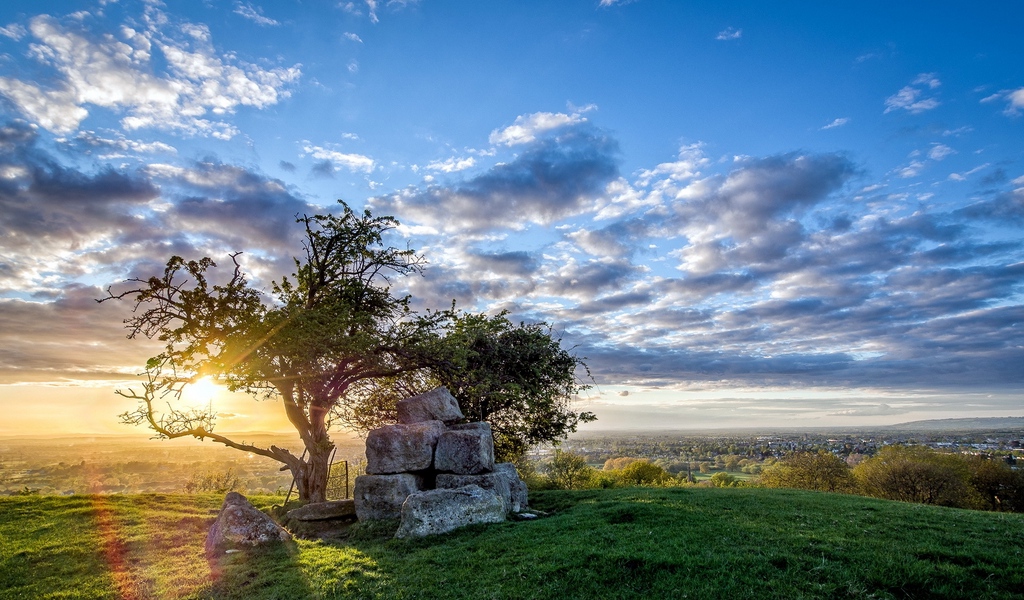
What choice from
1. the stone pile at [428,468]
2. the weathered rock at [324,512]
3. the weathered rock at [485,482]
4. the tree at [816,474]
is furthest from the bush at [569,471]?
the weathered rock at [324,512]

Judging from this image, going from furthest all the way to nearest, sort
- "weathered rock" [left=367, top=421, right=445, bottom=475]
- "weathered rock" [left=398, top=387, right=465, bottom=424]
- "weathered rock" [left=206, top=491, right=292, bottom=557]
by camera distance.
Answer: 1. "weathered rock" [left=398, top=387, right=465, bottom=424]
2. "weathered rock" [left=367, top=421, right=445, bottom=475]
3. "weathered rock" [left=206, top=491, right=292, bottom=557]

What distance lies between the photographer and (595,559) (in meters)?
10.3

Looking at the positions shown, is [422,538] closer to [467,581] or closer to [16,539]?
[467,581]

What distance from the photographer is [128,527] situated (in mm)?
18359

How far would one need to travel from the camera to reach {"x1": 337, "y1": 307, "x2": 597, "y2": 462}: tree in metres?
24.2

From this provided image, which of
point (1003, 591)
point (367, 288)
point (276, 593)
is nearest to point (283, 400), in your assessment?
point (367, 288)

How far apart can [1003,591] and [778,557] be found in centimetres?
340

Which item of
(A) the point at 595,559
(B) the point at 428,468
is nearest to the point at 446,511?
(B) the point at 428,468

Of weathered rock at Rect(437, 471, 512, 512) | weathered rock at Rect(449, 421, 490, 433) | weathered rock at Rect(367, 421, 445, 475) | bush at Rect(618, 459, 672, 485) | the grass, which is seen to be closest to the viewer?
the grass

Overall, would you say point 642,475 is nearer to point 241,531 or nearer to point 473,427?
point 473,427

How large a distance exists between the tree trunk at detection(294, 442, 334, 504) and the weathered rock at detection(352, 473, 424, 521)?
20.0ft

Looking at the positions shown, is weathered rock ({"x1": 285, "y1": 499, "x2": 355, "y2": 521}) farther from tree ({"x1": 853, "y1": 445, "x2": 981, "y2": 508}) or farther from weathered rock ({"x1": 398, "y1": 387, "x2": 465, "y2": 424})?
tree ({"x1": 853, "y1": 445, "x2": 981, "y2": 508})

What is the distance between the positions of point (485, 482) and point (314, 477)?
10410mm

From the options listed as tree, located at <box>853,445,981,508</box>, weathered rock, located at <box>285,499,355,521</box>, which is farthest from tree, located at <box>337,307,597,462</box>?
tree, located at <box>853,445,981,508</box>
